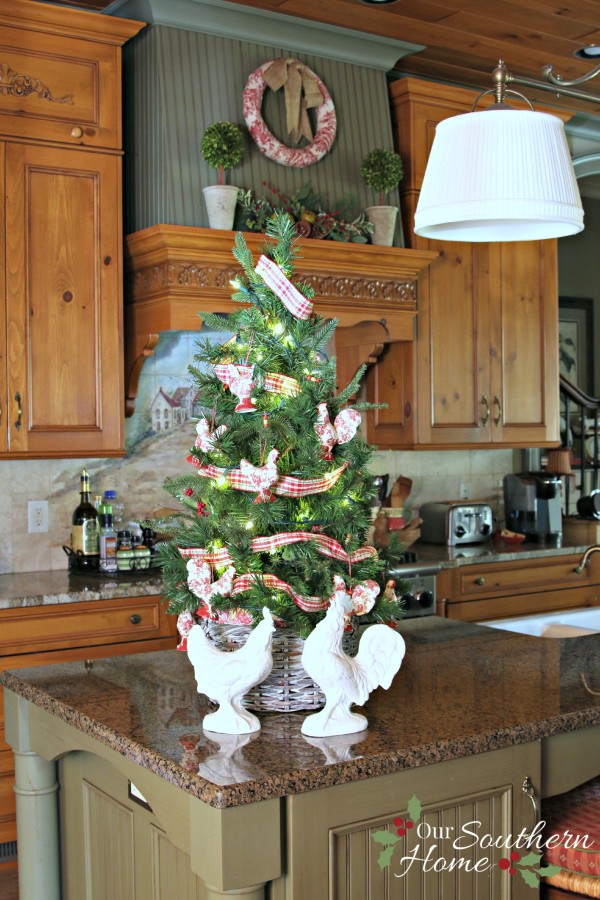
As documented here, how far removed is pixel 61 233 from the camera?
3.76 metres

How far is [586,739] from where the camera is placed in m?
1.93

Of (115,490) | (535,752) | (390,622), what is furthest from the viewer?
(115,490)

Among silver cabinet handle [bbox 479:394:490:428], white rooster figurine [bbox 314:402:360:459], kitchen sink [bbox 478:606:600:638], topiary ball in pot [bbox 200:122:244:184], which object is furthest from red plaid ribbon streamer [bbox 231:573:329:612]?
silver cabinet handle [bbox 479:394:490:428]

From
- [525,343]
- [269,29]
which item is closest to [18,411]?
[269,29]

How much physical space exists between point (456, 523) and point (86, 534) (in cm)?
177

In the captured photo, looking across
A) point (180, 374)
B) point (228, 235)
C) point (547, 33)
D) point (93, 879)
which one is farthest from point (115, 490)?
point (547, 33)

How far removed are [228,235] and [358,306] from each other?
2.42 feet

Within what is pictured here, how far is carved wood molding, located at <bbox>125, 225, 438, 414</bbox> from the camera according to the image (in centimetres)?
380

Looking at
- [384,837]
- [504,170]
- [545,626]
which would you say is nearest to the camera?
[384,837]

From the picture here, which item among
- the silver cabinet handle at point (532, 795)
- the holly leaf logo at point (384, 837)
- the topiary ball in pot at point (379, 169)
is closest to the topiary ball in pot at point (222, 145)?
the topiary ball in pot at point (379, 169)

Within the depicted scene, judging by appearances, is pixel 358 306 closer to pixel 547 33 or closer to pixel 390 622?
pixel 547 33

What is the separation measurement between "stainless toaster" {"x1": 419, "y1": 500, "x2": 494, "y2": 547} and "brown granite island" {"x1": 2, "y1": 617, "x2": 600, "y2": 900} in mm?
2475

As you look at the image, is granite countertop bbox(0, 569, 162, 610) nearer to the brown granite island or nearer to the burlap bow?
the brown granite island

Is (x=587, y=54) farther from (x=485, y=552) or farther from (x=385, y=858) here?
(x=385, y=858)
